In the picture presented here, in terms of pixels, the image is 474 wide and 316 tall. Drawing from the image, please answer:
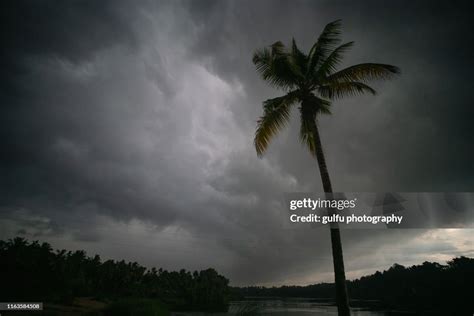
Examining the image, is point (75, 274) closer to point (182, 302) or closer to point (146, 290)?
→ point (146, 290)

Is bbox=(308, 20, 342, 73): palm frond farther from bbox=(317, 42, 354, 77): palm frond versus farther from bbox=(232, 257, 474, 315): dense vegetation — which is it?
bbox=(232, 257, 474, 315): dense vegetation

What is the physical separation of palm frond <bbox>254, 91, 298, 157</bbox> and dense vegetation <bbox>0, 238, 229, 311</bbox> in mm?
29654

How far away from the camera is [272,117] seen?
1148cm

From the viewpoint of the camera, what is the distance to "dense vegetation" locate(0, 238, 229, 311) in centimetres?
2789

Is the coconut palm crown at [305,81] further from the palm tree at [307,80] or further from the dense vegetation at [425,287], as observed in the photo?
the dense vegetation at [425,287]

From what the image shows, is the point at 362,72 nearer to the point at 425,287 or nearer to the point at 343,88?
the point at 343,88

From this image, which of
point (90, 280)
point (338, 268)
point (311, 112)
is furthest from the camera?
point (90, 280)

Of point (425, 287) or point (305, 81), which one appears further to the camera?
point (425, 287)

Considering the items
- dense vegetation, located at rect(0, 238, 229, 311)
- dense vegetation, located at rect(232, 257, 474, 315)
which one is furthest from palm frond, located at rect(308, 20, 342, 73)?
dense vegetation, located at rect(232, 257, 474, 315)

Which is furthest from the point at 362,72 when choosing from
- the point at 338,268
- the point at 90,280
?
the point at 90,280

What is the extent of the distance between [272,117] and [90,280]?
77.1m

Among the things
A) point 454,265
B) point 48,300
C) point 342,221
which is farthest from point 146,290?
point 454,265

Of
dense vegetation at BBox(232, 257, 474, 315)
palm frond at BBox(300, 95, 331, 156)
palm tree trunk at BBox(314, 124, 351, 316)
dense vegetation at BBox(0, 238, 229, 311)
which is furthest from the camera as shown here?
dense vegetation at BBox(232, 257, 474, 315)

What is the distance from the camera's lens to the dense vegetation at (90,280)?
1098 inches
